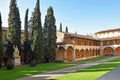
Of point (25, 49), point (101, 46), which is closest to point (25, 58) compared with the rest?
point (25, 49)

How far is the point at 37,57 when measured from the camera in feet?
127

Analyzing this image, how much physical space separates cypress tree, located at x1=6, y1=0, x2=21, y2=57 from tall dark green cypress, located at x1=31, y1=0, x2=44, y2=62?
3.09 m

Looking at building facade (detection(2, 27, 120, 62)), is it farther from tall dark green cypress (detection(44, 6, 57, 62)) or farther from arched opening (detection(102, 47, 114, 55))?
tall dark green cypress (detection(44, 6, 57, 62))

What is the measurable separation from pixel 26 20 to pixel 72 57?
1399cm

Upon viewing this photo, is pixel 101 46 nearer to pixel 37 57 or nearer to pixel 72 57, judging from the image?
pixel 72 57

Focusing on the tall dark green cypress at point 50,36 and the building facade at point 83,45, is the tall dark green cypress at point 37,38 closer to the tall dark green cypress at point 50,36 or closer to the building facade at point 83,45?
the tall dark green cypress at point 50,36

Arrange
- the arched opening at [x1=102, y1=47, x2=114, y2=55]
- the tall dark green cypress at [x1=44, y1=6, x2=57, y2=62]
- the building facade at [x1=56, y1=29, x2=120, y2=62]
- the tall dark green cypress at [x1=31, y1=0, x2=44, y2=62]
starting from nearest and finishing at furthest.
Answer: the tall dark green cypress at [x1=31, y1=0, x2=44, y2=62], the tall dark green cypress at [x1=44, y1=6, x2=57, y2=62], the building facade at [x1=56, y1=29, x2=120, y2=62], the arched opening at [x1=102, y1=47, x2=114, y2=55]

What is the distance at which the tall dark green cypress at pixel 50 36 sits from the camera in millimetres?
42594

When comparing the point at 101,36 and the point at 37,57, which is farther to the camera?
the point at 101,36

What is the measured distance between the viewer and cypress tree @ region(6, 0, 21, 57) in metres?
36.7

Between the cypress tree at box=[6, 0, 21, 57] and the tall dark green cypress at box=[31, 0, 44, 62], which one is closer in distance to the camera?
the cypress tree at box=[6, 0, 21, 57]

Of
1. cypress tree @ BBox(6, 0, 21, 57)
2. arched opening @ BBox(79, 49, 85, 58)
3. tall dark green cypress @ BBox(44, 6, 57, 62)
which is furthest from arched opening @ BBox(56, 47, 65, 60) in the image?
cypress tree @ BBox(6, 0, 21, 57)

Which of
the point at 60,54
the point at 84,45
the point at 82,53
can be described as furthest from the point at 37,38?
the point at 82,53

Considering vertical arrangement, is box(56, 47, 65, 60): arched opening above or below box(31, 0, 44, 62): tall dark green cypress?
below
